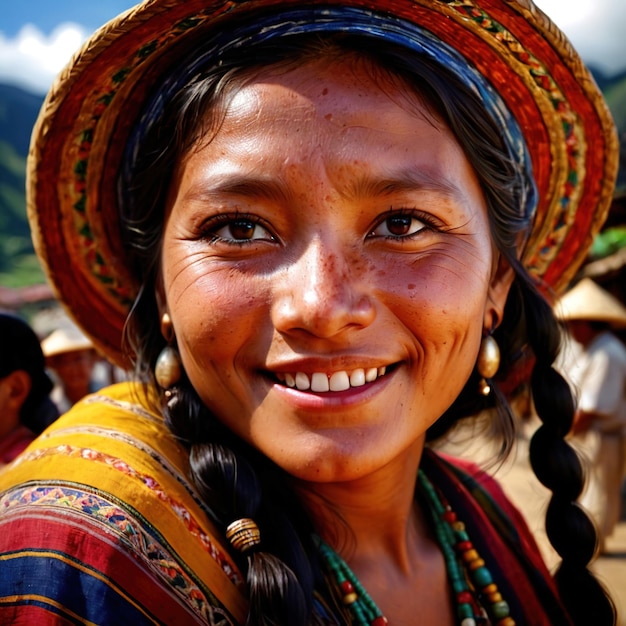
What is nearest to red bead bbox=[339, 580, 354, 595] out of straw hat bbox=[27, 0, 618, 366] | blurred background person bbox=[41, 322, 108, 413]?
straw hat bbox=[27, 0, 618, 366]

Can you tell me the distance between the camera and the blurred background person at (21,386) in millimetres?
2814

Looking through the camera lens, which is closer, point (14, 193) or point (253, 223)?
point (253, 223)

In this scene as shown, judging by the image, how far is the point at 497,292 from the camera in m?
1.63

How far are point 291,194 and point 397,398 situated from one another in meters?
0.45

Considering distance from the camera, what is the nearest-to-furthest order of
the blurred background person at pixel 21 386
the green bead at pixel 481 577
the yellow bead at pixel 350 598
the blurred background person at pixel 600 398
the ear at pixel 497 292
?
the yellow bead at pixel 350 598 → the ear at pixel 497 292 → the green bead at pixel 481 577 → the blurred background person at pixel 21 386 → the blurred background person at pixel 600 398

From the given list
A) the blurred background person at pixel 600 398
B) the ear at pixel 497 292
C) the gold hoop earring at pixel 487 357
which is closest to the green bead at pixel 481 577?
the gold hoop earring at pixel 487 357

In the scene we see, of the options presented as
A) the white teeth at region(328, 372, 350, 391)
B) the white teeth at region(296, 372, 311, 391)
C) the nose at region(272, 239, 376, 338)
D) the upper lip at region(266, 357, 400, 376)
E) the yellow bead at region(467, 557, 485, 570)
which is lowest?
the yellow bead at region(467, 557, 485, 570)

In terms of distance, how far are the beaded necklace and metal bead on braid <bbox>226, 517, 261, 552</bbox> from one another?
0.27 metres

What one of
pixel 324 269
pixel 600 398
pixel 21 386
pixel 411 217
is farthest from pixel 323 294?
pixel 600 398

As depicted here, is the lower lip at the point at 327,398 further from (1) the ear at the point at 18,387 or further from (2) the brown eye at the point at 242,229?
→ (1) the ear at the point at 18,387

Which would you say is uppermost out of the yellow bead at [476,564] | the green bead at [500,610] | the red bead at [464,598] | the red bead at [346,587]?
the red bead at [346,587]

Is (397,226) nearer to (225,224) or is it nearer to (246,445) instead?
Result: (225,224)

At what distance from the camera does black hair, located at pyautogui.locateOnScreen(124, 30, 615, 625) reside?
4.42 feet

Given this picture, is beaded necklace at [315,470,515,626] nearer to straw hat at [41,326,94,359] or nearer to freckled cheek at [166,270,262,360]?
freckled cheek at [166,270,262,360]
